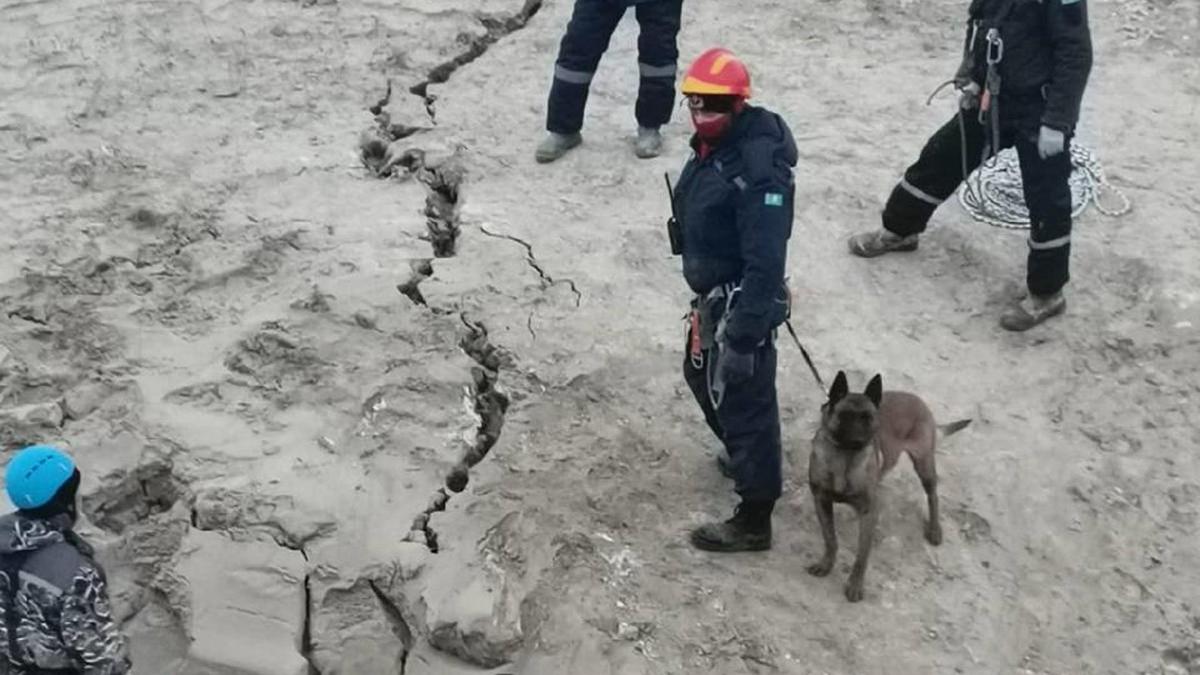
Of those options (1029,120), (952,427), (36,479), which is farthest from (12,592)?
(1029,120)

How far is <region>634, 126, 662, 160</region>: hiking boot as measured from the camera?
7.24 metres

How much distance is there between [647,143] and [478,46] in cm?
186

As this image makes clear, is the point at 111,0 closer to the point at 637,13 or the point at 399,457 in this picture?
the point at 637,13

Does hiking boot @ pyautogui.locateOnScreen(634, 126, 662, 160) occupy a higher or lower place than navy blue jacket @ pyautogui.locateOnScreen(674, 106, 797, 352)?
lower

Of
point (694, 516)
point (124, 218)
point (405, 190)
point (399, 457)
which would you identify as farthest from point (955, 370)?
point (124, 218)

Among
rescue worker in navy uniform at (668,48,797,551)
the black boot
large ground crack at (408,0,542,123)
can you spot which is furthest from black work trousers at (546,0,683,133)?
the black boot

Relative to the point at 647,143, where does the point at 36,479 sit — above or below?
above

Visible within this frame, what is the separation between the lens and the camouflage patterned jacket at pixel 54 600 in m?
3.55

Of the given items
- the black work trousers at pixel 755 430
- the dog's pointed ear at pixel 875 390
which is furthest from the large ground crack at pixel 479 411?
the dog's pointed ear at pixel 875 390

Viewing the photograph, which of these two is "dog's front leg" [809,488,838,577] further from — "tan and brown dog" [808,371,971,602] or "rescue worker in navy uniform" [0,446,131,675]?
"rescue worker in navy uniform" [0,446,131,675]

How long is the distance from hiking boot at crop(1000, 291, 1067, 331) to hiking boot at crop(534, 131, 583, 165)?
8.58 ft

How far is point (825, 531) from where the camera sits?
4648mm

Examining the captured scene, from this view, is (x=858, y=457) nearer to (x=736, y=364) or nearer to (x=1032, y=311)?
(x=736, y=364)

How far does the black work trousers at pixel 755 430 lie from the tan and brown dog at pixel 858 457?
149 mm
